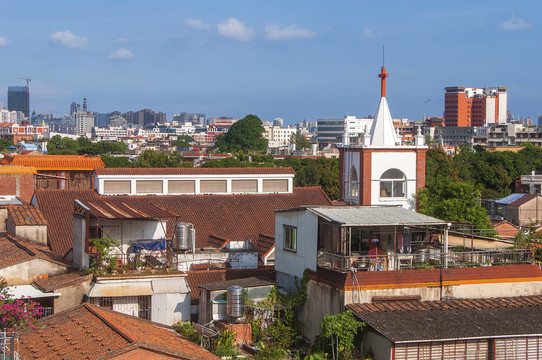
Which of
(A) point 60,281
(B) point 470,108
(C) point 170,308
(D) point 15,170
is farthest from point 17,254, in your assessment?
(B) point 470,108

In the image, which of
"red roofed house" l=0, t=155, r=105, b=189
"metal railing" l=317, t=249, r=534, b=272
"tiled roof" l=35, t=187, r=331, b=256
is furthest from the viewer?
"red roofed house" l=0, t=155, r=105, b=189

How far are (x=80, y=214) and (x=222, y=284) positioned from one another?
15.1 feet

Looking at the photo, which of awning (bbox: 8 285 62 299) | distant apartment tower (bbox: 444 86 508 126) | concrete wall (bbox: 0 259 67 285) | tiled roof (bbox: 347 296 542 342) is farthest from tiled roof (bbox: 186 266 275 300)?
distant apartment tower (bbox: 444 86 508 126)

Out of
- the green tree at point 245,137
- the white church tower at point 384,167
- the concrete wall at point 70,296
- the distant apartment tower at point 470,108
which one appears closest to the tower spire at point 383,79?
the white church tower at point 384,167

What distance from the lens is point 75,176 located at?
43.7 meters

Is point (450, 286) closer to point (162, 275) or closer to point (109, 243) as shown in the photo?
point (162, 275)

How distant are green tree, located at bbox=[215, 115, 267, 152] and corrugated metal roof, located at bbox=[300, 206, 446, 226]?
4122 inches

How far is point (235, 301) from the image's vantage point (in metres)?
18.8

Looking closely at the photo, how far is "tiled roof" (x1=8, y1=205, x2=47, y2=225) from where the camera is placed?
86.5 feet

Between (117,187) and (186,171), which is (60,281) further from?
(186,171)

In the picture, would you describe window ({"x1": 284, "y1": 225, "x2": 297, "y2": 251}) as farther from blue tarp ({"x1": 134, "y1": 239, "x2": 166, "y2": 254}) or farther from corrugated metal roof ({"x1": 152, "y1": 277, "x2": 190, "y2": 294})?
blue tarp ({"x1": 134, "y1": 239, "x2": 166, "y2": 254})

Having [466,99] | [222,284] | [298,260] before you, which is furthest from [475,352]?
[466,99]

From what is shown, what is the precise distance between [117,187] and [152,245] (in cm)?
1098

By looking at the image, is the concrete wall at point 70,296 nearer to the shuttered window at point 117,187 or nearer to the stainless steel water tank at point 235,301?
the stainless steel water tank at point 235,301
